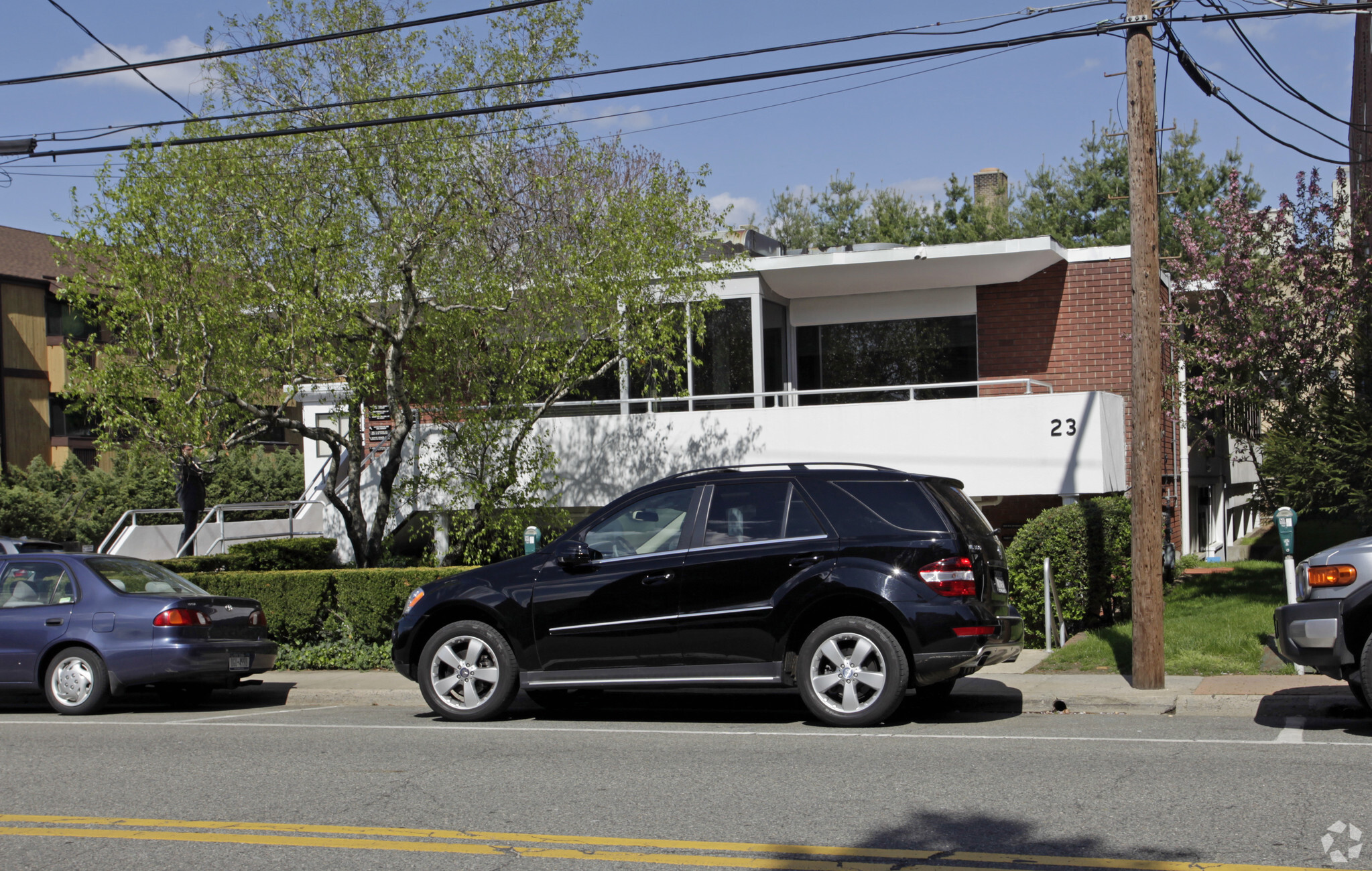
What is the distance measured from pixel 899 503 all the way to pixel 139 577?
7.45 metres

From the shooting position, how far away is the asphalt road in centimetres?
545

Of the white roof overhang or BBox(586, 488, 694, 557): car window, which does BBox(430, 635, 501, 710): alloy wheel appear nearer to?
BBox(586, 488, 694, 557): car window

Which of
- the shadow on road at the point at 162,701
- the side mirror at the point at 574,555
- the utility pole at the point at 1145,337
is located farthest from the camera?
the shadow on road at the point at 162,701

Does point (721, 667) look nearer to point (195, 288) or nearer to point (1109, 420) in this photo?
point (195, 288)

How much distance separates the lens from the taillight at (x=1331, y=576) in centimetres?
791

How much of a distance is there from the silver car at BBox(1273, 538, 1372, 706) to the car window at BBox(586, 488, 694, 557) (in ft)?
14.0

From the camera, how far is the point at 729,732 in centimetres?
876

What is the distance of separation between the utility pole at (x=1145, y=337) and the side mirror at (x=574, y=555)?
15.1 ft

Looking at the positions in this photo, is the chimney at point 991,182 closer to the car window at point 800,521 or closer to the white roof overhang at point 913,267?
the white roof overhang at point 913,267

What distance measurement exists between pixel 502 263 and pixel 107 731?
771 cm

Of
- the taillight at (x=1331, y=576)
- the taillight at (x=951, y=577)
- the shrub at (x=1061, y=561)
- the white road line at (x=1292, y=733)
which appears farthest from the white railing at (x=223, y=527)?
the taillight at (x=1331, y=576)

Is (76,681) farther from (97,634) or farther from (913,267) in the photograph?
(913,267)

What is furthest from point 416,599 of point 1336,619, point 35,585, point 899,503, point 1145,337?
point 1336,619

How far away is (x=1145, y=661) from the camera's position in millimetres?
9984
